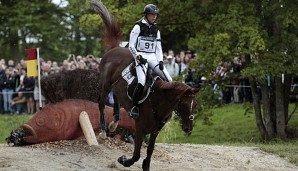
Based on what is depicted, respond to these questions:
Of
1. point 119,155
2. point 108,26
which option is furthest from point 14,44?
point 119,155

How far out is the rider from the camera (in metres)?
11.8

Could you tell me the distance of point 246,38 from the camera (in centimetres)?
1983

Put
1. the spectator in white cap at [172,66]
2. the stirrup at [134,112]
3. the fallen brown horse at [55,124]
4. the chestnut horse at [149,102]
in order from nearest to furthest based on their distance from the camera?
the chestnut horse at [149,102] < the stirrup at [134,112] < the fallen brown horse at [55,124] < the spectator in white cap at [172,66]

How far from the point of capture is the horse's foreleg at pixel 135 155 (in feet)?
38.2

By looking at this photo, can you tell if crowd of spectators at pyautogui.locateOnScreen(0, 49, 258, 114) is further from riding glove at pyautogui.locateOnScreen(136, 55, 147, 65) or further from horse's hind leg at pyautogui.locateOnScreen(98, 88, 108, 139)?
riding glove at pyautogui.locateOnScreen(136, 55, 147, 65)

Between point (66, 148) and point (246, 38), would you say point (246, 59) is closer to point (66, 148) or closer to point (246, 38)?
point (246, 38)

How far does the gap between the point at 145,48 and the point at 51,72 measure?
1099 centimetres

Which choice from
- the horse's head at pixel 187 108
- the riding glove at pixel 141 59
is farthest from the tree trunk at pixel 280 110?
the horse's head at pixel 187 108

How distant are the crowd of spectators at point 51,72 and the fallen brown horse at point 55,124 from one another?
8.69 metres

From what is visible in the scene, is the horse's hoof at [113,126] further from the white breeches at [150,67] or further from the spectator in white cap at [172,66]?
the spectator in white cap at [172,66]

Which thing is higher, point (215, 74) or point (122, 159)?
point (215, 74)

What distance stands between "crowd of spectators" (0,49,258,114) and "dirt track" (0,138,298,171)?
7.23m

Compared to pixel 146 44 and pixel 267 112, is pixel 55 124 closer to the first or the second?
pixel 146 44

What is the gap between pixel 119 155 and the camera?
1287 cm
